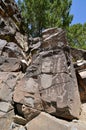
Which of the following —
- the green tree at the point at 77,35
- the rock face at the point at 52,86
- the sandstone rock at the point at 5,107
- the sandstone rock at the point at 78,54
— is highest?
the green tree at the point at 77,35

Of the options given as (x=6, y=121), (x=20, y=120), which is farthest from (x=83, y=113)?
(x=6, y=121)

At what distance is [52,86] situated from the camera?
4.84 meters

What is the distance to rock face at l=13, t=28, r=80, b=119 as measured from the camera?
14.8 ft

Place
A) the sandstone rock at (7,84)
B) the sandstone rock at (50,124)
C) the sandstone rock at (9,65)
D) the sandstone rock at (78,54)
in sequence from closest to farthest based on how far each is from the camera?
the sandstone rock at (50,124)
the sandstone rock at (7,84)
the sandstone rock at (9,65)
the sandstone rock at (78,54)

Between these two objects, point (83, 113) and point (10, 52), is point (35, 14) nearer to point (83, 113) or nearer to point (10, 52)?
point (10, 52)

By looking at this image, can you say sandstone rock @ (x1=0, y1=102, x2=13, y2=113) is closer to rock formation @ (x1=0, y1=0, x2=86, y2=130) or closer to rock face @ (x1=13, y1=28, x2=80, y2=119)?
rock formation @ (x1=0, y1=0, x2=86, y2=130)

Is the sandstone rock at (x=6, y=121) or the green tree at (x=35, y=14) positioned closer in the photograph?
the sandstone rock at (x=6, y=121)

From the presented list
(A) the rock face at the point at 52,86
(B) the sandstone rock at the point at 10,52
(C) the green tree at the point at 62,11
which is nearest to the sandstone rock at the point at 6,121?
(A) the rock face at the point at 52,86

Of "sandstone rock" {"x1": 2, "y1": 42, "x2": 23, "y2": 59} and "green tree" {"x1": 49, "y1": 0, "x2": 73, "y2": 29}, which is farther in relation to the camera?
"green tree" {"x1": 49, "y1": 0, "x2": 73, "y2": 29}

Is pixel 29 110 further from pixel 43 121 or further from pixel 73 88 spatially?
pixel 73 88

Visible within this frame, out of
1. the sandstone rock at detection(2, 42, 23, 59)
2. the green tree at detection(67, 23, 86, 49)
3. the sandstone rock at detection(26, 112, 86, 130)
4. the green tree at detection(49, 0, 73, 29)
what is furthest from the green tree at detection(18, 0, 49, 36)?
the sandstone rock at detection(26, 112, 86, 130)

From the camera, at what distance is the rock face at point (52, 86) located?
4.52m

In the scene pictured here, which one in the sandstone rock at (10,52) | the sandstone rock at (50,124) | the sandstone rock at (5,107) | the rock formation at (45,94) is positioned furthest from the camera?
the sandstone rock at (10,52)

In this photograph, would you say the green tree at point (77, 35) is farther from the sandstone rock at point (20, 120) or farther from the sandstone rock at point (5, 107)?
the sandstone rock at point (20, 120)
